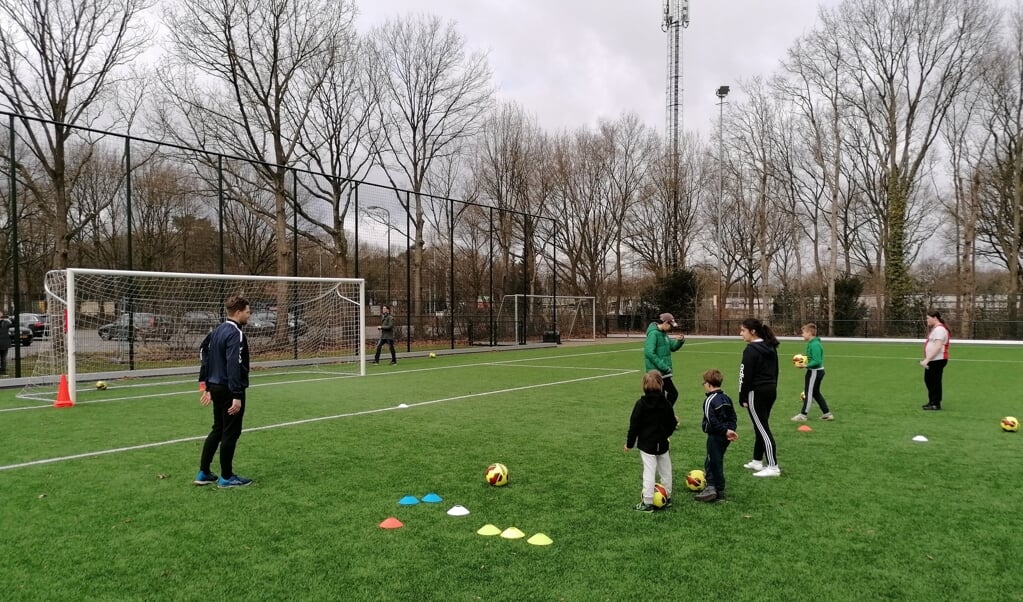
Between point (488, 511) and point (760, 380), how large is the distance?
307 cm

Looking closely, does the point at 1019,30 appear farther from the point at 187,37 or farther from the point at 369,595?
the point at 369,595

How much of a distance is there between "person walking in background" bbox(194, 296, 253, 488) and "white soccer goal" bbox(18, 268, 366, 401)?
7974mm

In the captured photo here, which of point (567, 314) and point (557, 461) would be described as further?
point (567, 314)

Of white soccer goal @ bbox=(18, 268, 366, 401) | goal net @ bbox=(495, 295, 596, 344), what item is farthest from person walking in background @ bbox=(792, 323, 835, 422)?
goal net @ bbox=(495, 295, 596, 344)

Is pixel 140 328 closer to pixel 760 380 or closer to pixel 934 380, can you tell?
pixel 760 380

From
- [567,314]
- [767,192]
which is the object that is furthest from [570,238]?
[767,192]

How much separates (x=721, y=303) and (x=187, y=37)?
3810 cm

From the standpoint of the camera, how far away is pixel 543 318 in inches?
1485

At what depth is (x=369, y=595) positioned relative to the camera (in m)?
3.94

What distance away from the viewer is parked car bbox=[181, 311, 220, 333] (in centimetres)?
1877

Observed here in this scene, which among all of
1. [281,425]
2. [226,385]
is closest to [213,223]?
[281,425]

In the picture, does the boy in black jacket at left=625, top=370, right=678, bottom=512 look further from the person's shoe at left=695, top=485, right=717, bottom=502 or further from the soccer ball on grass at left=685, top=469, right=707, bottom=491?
the soccer ball on grass at left=685, top=469, right=707, bottom=491

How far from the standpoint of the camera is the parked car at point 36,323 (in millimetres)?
15211

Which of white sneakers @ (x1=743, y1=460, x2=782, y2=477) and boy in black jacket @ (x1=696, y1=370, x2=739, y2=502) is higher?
boy in black jacket @ (x1=696, y1=370, x2=739, y2=502)
